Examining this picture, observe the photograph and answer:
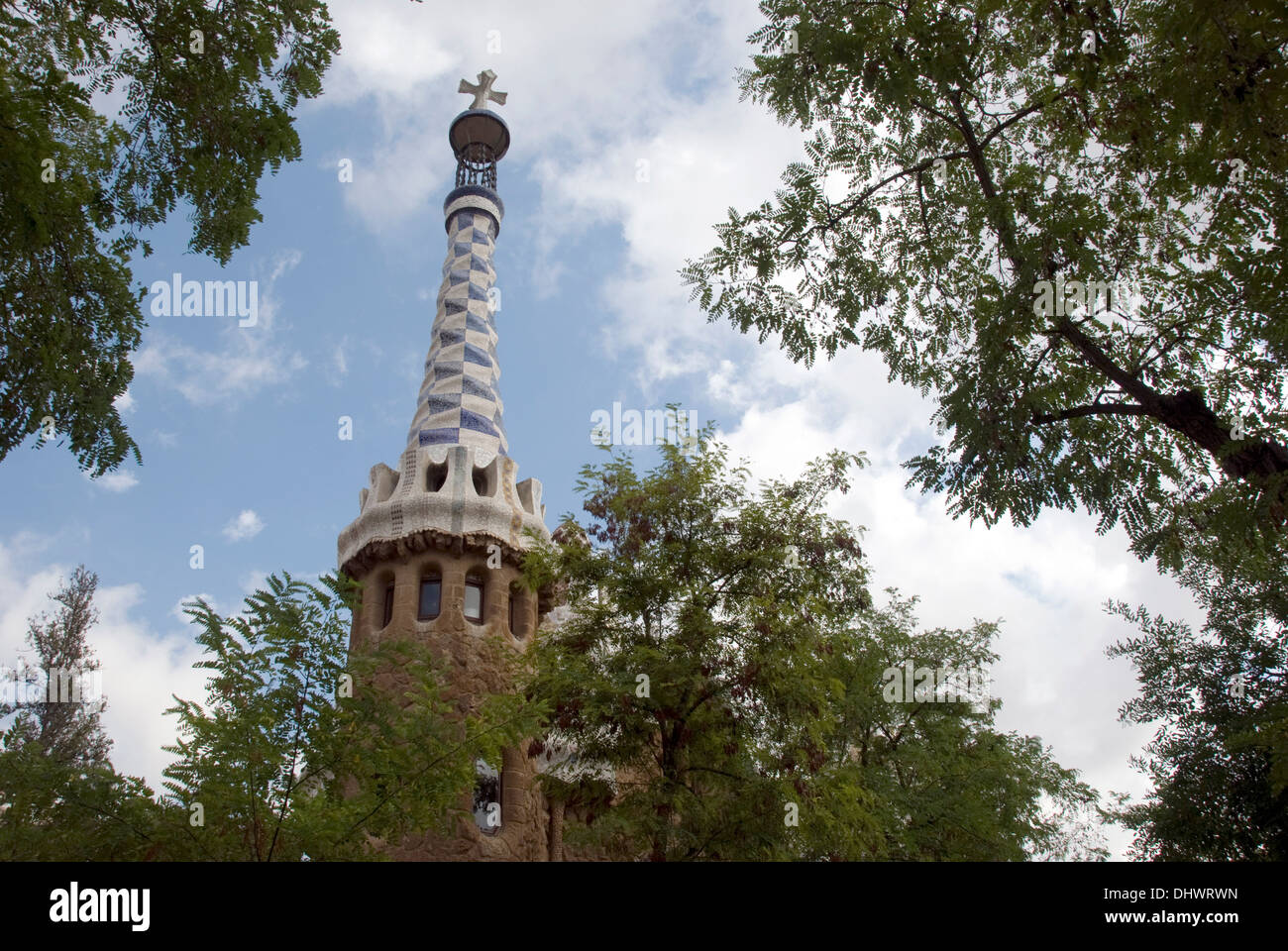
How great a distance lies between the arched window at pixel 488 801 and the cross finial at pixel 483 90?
15386mm

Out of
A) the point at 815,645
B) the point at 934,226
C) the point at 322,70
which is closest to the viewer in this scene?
the point at 322,70

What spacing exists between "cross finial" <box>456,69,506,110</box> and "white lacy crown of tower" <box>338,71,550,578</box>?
2.63 feet

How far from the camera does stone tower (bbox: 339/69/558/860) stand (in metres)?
14.0

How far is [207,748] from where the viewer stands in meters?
7.22

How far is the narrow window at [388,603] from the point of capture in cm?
1509

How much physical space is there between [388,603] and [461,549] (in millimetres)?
1508

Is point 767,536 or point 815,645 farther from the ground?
point 767,536

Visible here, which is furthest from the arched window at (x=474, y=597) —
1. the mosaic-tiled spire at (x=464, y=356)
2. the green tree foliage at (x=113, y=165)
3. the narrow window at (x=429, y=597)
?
the green tree foliage at (x=113, y=165)

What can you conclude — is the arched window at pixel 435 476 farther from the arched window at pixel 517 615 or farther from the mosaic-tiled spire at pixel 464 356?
the arched window at pixel 517 615

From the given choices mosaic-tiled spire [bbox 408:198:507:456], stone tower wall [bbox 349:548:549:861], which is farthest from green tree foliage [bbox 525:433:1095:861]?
mosaic-tiled spire [bbox 408:198:507:456]

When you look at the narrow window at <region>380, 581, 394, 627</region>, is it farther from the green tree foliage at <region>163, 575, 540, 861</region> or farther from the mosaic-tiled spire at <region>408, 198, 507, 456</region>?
the green tree foliage at <region>163, 575, 540, 861</region>
